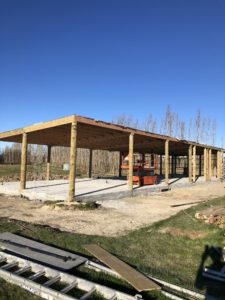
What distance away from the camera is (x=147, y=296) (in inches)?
149

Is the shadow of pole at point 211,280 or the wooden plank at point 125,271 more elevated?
the wooden plank at point 125,271

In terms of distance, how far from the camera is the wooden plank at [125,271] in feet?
12.9

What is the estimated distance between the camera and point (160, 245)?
6.47 meters

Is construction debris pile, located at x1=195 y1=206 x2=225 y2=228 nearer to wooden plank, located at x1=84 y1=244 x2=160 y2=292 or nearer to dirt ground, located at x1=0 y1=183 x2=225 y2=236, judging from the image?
dirt ground, located at x1=0 y1=183 x2=225 y2=236

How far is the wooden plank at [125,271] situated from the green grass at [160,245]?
0.58 ft

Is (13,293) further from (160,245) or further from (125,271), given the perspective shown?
(160,245)

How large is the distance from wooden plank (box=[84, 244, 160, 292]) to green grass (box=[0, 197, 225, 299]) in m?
0.18

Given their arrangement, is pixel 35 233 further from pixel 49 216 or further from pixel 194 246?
pixel 194 246

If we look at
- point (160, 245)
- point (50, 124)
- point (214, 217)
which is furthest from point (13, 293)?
point (50, 124)

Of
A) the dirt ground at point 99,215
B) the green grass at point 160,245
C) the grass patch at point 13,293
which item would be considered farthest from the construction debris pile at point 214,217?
the grass patch at point 13,293

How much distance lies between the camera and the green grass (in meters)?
4.82

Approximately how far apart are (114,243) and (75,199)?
19.1 ft

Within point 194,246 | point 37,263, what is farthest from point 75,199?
point 37,263

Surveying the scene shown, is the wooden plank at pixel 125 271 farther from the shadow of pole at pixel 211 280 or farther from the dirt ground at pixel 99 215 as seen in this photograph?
the dirt ground at pixel 99 215
